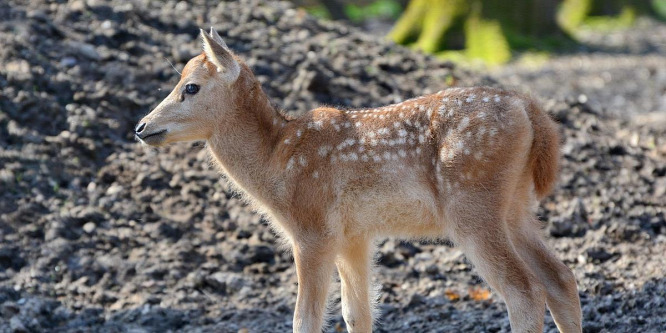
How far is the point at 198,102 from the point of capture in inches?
287

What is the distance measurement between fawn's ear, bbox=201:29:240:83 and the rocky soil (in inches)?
86.8

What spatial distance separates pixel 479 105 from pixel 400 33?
36.0 feet

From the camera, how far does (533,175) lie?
270 inches

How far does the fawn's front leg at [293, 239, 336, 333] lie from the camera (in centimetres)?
689

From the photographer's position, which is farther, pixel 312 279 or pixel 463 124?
pixel 312 279

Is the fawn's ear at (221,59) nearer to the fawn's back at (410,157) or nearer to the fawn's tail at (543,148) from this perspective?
the fawn's back at (410,157)

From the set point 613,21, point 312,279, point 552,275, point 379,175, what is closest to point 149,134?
point 312,279

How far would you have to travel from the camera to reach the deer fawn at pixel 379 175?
21.3ft

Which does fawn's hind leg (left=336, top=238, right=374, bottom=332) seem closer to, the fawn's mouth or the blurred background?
the fawn's mouth

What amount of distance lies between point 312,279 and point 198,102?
1.61 m

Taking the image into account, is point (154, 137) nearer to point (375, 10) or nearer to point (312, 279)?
point (312, 279)

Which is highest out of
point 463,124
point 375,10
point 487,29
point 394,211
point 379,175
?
point 463,124

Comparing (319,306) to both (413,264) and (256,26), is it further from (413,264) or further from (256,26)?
(256,26)

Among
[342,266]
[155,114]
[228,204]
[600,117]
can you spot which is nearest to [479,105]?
[342,266]
